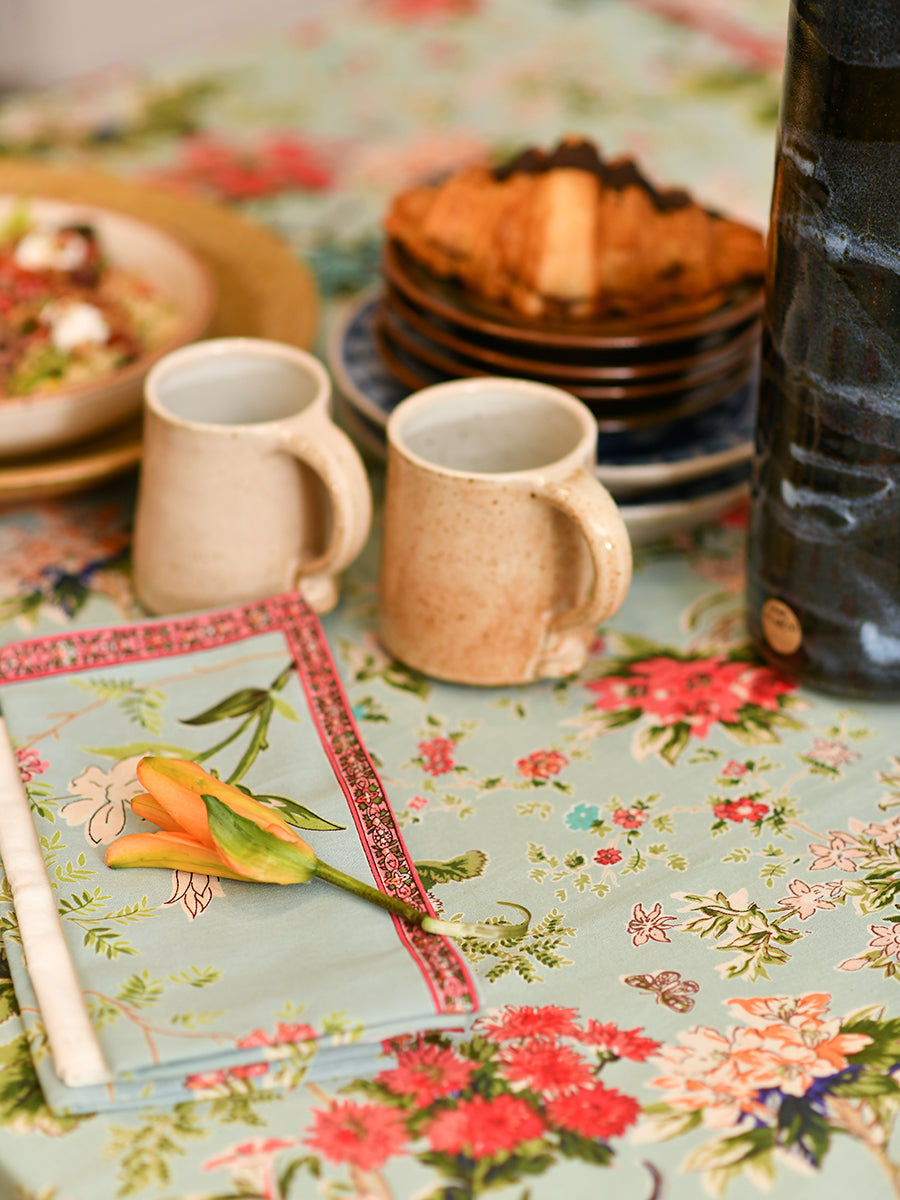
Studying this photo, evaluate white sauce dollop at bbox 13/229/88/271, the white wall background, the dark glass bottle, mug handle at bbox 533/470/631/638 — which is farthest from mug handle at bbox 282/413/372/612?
the white wall background

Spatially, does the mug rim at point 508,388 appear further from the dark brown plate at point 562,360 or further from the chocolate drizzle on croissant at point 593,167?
the chocolate drizzle on croissant at point 593,167

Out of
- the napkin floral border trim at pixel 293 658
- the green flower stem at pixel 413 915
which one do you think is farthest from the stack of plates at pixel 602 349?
the green flower stem at pixel 413 915

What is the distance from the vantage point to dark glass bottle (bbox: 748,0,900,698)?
57 cm

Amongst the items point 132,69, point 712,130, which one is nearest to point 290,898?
point 712,130

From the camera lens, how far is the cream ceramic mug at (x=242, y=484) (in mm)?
726

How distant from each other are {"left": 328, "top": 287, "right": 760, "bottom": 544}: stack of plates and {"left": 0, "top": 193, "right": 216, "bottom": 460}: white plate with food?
0.14m

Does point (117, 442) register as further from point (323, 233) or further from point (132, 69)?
point (132, 69)

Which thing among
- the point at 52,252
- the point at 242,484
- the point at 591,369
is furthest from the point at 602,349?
the point at 52,252

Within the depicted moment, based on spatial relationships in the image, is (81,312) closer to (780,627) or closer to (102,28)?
(780,627)

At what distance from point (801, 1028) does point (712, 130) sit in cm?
108

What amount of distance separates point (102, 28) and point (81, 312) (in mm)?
2930

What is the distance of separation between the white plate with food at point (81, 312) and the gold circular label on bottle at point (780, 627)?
436 mm

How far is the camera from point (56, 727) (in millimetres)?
679

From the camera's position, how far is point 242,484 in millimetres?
736
